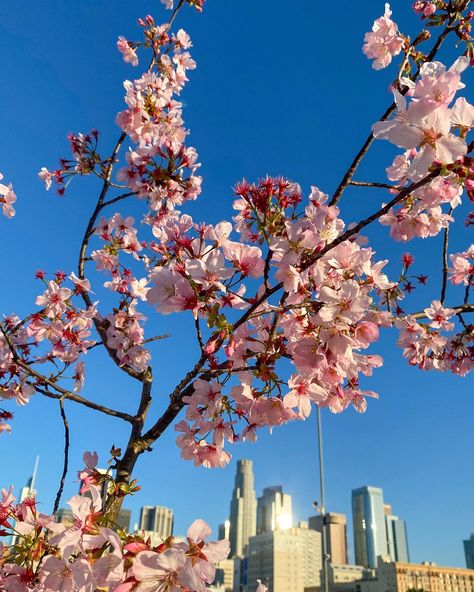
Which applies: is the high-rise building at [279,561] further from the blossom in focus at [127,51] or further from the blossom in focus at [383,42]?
the blossom in focus at [383,42]

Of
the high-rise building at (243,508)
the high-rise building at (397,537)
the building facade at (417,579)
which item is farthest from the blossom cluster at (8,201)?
the high-rise building at (397,537)

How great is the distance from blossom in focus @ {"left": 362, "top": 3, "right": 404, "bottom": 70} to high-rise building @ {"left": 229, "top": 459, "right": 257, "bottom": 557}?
18440 centimetres

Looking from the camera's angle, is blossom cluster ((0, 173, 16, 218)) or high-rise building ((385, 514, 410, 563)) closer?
blossom cluster ((0, 173, 16, 218))

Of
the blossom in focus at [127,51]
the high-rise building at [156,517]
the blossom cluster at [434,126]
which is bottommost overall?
the blossom cluster at [434,126]

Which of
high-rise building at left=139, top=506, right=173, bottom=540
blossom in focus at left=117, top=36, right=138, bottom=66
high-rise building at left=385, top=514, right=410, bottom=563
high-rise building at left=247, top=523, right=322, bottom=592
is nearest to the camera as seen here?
blossom in focus at left=117, top=36, right=138, bottom=66

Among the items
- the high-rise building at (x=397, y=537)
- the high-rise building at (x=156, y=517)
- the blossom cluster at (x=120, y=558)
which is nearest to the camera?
the blossom cluster at (x=120, y=558)

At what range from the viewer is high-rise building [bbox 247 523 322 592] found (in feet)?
325

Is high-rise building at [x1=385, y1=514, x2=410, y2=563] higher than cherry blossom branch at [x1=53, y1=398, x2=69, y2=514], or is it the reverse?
high-rise building at [x1=385, y1=514, x2=410, y2=563]

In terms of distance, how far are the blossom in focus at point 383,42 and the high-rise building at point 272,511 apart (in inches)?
5555

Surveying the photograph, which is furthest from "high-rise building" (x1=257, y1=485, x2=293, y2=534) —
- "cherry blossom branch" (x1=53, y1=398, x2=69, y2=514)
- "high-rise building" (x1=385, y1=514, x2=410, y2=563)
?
"cherry blossom branch" (x1=53, y1=398, x2=69, y2=514)

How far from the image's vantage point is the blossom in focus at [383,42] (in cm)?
277

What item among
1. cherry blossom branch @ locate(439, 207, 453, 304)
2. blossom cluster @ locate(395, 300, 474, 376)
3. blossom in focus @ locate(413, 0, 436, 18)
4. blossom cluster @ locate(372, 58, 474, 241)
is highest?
blossom in focus @ locate(413, 0, 436, 18)

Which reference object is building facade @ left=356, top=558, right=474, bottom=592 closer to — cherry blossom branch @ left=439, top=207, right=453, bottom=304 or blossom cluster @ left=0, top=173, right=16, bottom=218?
cherry blossom branch @ left=439, top=207, right=453, bottom=304

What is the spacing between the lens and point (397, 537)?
627 feet
